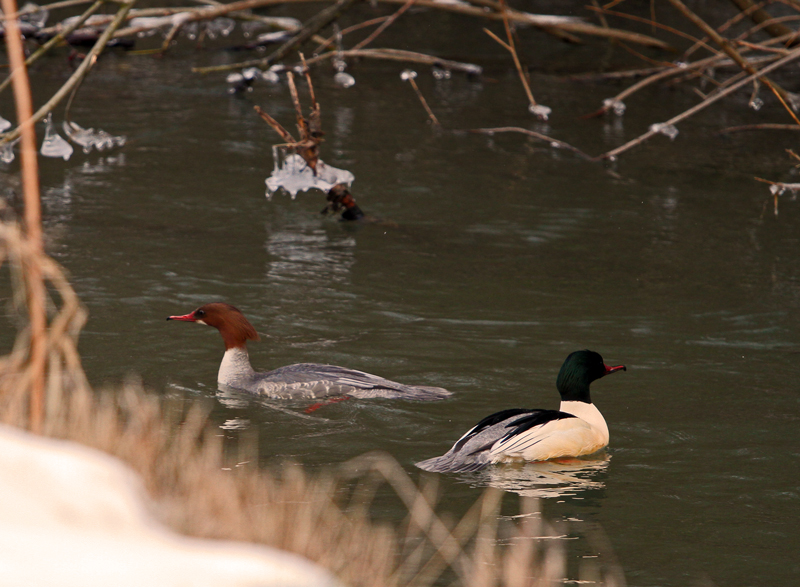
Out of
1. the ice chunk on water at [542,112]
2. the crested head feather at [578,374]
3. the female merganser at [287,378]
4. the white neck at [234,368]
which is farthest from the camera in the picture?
the ice chunk on water at [542,112]

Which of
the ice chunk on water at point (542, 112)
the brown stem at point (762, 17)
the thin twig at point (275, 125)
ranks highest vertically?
the brown stem at point (762, 17)

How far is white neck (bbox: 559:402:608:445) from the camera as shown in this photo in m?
8.17

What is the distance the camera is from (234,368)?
9.27m

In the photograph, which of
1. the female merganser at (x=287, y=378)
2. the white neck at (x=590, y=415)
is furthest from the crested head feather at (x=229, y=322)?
the white neck at (x=590, y=415)

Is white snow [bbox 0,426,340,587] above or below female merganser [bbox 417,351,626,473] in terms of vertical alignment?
above

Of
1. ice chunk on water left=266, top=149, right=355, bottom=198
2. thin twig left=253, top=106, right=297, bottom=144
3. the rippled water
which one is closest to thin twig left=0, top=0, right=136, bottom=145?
the rippled water

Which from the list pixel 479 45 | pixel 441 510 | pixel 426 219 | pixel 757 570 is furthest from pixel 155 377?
pixel 479 45

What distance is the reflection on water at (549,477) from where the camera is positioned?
24.8ft

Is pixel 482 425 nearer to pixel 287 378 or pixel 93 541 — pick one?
pixel 287 378

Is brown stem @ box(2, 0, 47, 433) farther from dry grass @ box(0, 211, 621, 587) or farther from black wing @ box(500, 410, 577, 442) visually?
black wing @ box(500, 410, 577, 442)

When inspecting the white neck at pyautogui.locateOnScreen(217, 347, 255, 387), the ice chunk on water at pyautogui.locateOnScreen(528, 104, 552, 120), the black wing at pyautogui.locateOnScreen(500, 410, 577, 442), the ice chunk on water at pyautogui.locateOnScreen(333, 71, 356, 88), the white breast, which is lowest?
the white breast

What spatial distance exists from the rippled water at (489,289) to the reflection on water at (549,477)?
24 millimetres

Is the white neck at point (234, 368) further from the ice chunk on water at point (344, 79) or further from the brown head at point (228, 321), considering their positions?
the ice chunk on water at point (344, 79)

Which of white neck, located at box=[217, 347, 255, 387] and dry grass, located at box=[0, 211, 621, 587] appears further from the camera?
white neck, located at box=[217, 347, 255, 387]
